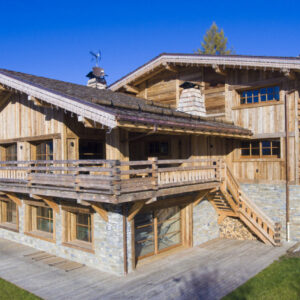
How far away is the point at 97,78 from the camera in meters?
20.2

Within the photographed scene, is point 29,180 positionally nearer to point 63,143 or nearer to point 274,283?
point 63,143

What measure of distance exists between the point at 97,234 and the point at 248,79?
9445mm

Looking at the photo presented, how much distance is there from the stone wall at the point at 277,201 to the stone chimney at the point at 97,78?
35.6ft

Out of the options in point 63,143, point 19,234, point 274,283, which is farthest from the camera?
point 19,234

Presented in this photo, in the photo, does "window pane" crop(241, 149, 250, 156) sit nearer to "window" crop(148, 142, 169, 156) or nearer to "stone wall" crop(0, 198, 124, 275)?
"window" crop(148, 142, 169, 156)

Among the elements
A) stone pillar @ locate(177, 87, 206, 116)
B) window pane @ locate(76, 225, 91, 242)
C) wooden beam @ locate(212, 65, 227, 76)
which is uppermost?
wooden beam @ locate(212, 65, 227, 76)

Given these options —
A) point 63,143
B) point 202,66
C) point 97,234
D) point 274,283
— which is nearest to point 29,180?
point 63,143

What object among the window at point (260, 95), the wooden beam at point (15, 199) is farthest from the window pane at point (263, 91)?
the wooden beam at point (15, 199)

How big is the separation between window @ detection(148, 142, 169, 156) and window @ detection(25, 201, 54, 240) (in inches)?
201

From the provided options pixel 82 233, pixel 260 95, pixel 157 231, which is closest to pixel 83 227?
pixel 82 233

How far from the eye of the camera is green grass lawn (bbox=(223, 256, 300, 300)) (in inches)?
329

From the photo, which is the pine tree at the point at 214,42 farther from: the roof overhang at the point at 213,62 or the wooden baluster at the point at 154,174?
the wooden baluster at the point at 154,174

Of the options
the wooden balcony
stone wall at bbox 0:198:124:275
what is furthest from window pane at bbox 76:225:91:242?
the wooden balcony

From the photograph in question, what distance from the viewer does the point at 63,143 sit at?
11539 millimetres
